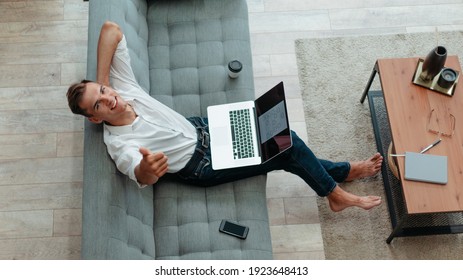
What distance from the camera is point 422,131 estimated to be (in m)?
2.51

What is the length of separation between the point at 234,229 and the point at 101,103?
31.9 inches

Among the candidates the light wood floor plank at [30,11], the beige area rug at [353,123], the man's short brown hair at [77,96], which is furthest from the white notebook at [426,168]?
the light wood floor plank at [30,11]

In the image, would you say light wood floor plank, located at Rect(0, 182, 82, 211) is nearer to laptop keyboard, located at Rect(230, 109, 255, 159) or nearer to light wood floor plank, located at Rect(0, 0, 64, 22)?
laptop keyboard, located at Rect(230, 109, 255, 159)

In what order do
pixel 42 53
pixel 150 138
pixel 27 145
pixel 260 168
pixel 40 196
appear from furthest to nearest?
pixel 42 53 → pixel 27 145 → pixel 40 196 → pixel 260 168 → pixel 150 138

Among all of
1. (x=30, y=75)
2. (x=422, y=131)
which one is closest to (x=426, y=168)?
(x=422, y=131)

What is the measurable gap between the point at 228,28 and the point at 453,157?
4.33 ft

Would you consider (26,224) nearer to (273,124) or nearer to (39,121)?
(39,121)

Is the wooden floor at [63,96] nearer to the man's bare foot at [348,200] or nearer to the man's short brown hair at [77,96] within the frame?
the man's bare foot at [348,200]

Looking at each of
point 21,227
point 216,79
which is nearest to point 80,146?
point 21,227

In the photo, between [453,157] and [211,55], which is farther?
[211,55]

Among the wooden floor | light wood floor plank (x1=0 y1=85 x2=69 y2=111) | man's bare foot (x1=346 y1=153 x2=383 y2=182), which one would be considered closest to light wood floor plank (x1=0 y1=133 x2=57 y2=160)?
the wooden floor

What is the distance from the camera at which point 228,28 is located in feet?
9.18

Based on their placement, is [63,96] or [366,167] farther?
[63,96]
